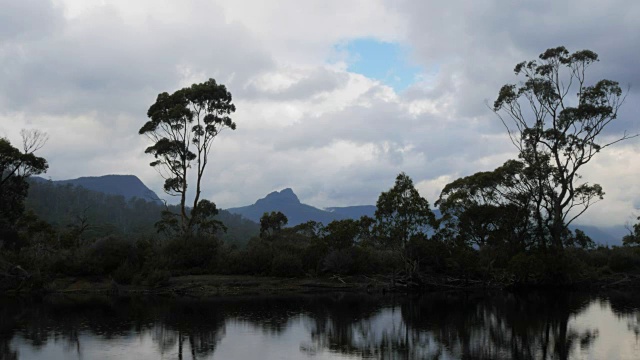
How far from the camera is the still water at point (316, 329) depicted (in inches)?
649

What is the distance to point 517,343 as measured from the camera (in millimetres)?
17719

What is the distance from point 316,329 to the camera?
2142 centimetres

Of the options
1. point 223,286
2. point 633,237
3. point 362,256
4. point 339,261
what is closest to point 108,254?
point 223,286

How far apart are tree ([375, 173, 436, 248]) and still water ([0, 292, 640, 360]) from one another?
8.82m

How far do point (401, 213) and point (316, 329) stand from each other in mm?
21012

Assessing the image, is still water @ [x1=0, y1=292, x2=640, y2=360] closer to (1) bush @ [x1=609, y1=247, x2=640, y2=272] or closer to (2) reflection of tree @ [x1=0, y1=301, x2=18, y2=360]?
(2) reflection of tree @ [x1=0, y1=301, x2=18, y2=360]

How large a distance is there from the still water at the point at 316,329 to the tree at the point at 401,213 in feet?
28.9

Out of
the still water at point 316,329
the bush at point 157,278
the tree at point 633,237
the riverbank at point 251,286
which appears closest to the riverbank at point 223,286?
the riverbank at point 251,286

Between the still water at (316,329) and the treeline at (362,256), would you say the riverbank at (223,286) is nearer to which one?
the treeline at (362,256)

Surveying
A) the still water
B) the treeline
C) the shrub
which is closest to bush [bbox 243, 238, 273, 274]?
the treeline

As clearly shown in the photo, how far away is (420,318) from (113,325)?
Answer: 1434 cm

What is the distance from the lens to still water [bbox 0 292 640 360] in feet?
54.1

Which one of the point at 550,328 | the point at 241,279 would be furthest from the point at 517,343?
the point at 241,279

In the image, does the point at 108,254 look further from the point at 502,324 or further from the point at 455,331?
the point at 502,324
